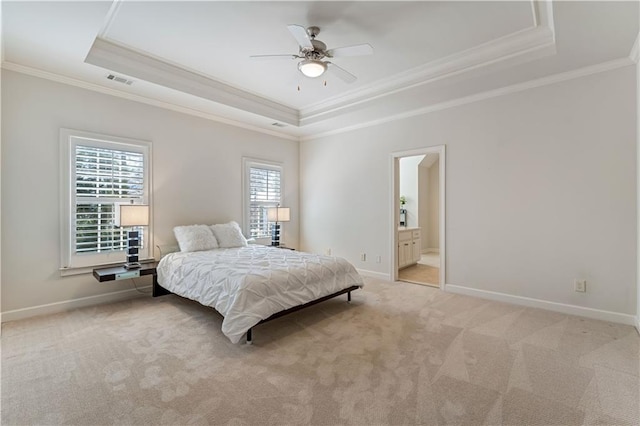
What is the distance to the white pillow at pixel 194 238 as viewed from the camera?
4297mm

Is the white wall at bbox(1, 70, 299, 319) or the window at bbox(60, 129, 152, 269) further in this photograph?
the window at bbox(60, 129, 152, 269)

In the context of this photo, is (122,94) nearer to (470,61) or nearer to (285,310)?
(285,310)

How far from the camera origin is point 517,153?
3.86 m

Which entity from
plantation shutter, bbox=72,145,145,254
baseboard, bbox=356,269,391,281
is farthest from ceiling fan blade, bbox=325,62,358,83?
baseboard, bbox=356,269,391,281

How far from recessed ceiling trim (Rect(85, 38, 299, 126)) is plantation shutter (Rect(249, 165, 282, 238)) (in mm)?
1140

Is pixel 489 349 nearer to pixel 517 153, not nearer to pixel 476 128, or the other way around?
pixel 517 153

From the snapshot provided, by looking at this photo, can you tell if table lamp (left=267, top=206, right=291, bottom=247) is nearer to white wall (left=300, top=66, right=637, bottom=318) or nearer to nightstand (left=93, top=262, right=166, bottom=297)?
white wall (left=300, top=66, right=637, bottom=318)

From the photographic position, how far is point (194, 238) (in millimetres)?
4352

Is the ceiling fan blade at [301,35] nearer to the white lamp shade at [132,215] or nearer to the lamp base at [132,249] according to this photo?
the white lamp shade at [132,215]

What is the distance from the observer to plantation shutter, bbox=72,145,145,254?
3.73 metres

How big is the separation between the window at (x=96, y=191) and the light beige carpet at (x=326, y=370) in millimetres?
810

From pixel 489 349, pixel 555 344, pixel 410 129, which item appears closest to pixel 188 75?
pixel 410 129

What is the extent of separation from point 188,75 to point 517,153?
4.46 meters

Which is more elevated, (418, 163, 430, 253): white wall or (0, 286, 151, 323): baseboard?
(418, 163, 430, 253): white wall
